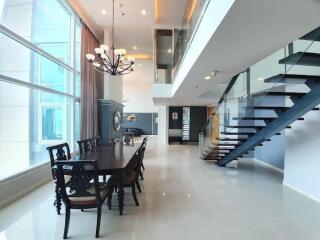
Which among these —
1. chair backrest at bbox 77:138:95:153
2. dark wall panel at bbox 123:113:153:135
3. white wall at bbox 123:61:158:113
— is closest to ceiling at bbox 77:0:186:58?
chair backrest at bbox 77:138:95:153

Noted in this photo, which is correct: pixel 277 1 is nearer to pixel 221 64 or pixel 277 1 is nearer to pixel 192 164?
pixel 221 64

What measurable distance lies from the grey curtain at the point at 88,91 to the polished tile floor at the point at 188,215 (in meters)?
3.17

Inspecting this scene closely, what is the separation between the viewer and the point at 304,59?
3383 millimetres

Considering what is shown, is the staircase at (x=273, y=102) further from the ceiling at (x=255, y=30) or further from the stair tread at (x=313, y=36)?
the ceiling at (x=255, y=30)

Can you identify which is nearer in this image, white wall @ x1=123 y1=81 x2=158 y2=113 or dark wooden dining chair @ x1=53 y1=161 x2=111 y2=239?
dark wooden dining chair @ x1=53 y1=161 x2=111 y2=239

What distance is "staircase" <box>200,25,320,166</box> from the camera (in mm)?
3473

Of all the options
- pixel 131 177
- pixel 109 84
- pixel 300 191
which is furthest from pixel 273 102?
pixel 109 84

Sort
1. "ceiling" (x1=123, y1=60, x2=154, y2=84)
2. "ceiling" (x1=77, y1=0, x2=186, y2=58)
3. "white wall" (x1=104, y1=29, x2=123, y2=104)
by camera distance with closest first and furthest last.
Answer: "ceiling" (x1=77, y1=0, x2=186, y2=58), "white wall" (x1=104, y1=29, x2=123, y2=104), "ceiling" (x1=123, y1=60, x2=154, y2=84)

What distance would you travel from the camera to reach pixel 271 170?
7039 mm

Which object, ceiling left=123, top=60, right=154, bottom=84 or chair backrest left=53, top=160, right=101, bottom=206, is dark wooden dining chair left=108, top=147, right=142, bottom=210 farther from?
ceiling left=123, top=60, right=154, bottom=84

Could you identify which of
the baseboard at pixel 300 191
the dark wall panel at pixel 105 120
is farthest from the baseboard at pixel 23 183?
the baseboard at pixel 300 191

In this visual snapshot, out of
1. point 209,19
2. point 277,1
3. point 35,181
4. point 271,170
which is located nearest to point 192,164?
point 271,170

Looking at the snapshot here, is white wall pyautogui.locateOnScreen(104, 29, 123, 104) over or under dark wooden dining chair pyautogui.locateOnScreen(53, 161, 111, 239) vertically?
over

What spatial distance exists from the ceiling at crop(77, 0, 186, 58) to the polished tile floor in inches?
210
